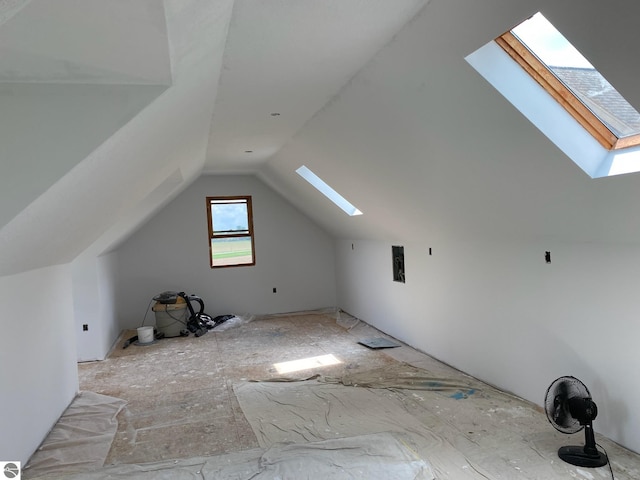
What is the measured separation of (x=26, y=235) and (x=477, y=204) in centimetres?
302

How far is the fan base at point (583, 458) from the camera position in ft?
8.89

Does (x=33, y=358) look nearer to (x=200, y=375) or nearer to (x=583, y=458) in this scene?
(x=200, y=375)

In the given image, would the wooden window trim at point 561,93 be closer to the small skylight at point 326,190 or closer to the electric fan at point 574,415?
the electric fan at point 574,415

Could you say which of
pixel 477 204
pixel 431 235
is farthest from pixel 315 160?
pixel 477 204

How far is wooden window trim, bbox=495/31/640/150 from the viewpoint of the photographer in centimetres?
236

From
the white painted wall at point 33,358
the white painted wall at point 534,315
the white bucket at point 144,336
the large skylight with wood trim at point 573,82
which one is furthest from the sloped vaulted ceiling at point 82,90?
the white bucket at point 144,336

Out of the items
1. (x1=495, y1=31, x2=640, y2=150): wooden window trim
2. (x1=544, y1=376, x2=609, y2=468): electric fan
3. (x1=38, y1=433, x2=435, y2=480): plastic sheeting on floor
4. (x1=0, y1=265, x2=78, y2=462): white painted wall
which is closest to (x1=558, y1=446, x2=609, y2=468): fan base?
(x1=544, y1=376, x2=609, y2=468): electric fan

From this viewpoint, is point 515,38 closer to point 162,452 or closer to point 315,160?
point 315,160

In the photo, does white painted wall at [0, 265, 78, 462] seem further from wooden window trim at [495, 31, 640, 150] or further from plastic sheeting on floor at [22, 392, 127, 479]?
wooden window trim at [495, 31, 640, 150]

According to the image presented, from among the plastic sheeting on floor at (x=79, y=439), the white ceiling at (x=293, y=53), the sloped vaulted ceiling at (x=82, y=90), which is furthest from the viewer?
the plastic sheeting on floor at (x=79, y=439)

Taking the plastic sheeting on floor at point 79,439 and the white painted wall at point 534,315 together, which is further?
the plastic sheeting on floor at point 79,439

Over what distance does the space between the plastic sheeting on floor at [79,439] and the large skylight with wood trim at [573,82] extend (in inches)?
140

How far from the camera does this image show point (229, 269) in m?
8.06

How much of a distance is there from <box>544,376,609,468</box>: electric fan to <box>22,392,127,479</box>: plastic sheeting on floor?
9.68 feet
